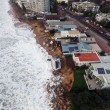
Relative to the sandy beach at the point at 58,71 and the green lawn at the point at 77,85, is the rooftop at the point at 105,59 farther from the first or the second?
the sandy beach at the point at 58,71

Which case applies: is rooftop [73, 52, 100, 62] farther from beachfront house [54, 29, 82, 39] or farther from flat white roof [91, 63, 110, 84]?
beachfront house [54, 29, 82, 39]

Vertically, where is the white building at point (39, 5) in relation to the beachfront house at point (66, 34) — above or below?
above

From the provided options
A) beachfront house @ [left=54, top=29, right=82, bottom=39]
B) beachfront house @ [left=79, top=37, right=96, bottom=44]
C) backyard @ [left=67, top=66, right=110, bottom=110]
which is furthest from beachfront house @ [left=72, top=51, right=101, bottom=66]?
beachfront house @ [left=54, top=29, right=82, bottom=39]

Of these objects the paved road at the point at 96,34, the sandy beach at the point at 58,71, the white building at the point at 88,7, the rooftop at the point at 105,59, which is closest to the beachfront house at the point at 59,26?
the sandy beach at the point at 58,71

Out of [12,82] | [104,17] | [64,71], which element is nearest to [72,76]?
[64,71]

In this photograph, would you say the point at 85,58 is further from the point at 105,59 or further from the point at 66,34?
the point at 66,34

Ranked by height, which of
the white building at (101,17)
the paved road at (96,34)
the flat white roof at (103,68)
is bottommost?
the paved road at (96,34)

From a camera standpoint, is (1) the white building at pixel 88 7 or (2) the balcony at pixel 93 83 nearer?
(2) the balcony at pixel 93 83
